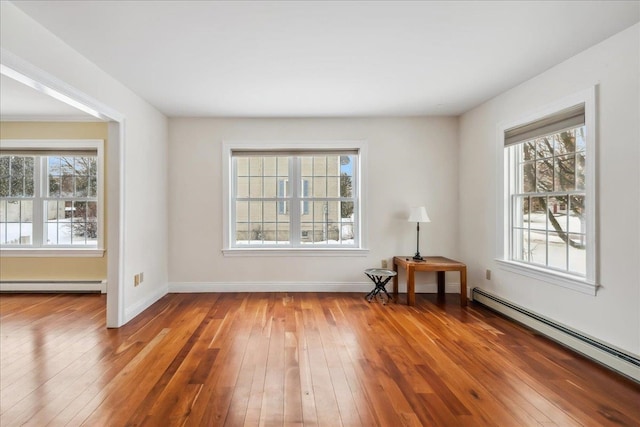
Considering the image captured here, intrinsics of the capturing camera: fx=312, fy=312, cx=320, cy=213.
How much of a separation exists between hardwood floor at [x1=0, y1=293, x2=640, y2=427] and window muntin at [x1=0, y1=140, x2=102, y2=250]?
138cm

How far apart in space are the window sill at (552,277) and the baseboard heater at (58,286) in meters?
5.37

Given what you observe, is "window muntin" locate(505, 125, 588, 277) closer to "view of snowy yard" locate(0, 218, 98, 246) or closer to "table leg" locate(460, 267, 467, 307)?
"table leg" locate(460, 267, 467, 307)

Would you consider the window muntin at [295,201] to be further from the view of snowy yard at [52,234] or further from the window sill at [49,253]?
the view of snowy yard at [52,234]

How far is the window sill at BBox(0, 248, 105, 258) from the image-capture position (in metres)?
4.49

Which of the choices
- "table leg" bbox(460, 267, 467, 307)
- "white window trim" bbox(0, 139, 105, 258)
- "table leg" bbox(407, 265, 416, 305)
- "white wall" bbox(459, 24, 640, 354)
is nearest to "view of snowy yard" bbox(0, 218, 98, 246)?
"white window trim" bbox(0, 139, 105, 258)

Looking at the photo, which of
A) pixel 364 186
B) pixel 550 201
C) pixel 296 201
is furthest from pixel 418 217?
pixel 296 201

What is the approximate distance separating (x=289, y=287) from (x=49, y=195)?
3814mm

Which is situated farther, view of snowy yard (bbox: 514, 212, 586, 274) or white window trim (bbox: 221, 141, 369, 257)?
white window trim (bbox: 221, 141, 369, 257)

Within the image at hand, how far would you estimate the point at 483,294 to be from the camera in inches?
155

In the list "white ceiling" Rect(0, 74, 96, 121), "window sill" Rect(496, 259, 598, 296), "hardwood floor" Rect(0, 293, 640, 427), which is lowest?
"hardwood floor" Rect(0, 293, 640, 427)

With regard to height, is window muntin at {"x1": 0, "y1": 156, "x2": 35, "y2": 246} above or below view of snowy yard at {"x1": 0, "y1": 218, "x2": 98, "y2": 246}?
above

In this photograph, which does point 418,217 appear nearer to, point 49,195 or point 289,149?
point 289,149

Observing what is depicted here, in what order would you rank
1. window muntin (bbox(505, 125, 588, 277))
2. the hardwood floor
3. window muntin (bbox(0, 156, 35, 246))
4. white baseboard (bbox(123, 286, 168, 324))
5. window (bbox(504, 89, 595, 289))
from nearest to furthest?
1. the hardwood floor
2. window (bbox(504, 89, 595, 289))
3. window muntin (bbox(505, 125, 588, 277))
4. white baseboard (bbox(123, 286, 168, 324))
5. window muntin (bbox(0, 156, 35, 246))

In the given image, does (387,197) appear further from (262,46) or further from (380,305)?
(262,46)
